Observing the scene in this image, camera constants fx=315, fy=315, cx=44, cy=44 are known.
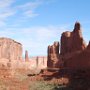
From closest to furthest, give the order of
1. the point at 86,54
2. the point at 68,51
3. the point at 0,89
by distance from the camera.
→ 1. the point at 0,89
2. the point at 86,54
3. the point at 68,51

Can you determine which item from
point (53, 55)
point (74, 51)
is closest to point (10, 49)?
point (53, 55)

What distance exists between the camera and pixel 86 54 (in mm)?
43594

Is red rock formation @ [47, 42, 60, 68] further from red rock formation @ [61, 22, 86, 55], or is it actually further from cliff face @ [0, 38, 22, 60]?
cliff face @ [0, 38, 22, 60]

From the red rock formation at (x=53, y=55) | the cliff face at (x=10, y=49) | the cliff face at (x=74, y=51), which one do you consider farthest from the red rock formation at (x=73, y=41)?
the cliff face at (x=10, y=49)

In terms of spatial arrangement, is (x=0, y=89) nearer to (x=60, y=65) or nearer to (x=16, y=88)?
(x=16, y=88)

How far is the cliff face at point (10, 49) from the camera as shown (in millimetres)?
87169

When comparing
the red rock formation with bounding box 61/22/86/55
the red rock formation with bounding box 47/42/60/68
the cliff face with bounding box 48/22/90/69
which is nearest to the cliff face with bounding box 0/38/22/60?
the red rock formation with bounding box 47/42/60/68

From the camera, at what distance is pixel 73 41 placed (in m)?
54.1

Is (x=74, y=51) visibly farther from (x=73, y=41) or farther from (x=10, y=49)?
(x=10, y=49)

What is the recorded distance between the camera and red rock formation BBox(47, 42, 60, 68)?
208 ft

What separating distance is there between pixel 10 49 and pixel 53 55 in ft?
82.9

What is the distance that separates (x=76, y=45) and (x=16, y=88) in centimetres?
2514

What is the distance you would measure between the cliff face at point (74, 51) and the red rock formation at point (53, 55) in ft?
1.00

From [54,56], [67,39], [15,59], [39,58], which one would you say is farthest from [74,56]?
[39,58]
